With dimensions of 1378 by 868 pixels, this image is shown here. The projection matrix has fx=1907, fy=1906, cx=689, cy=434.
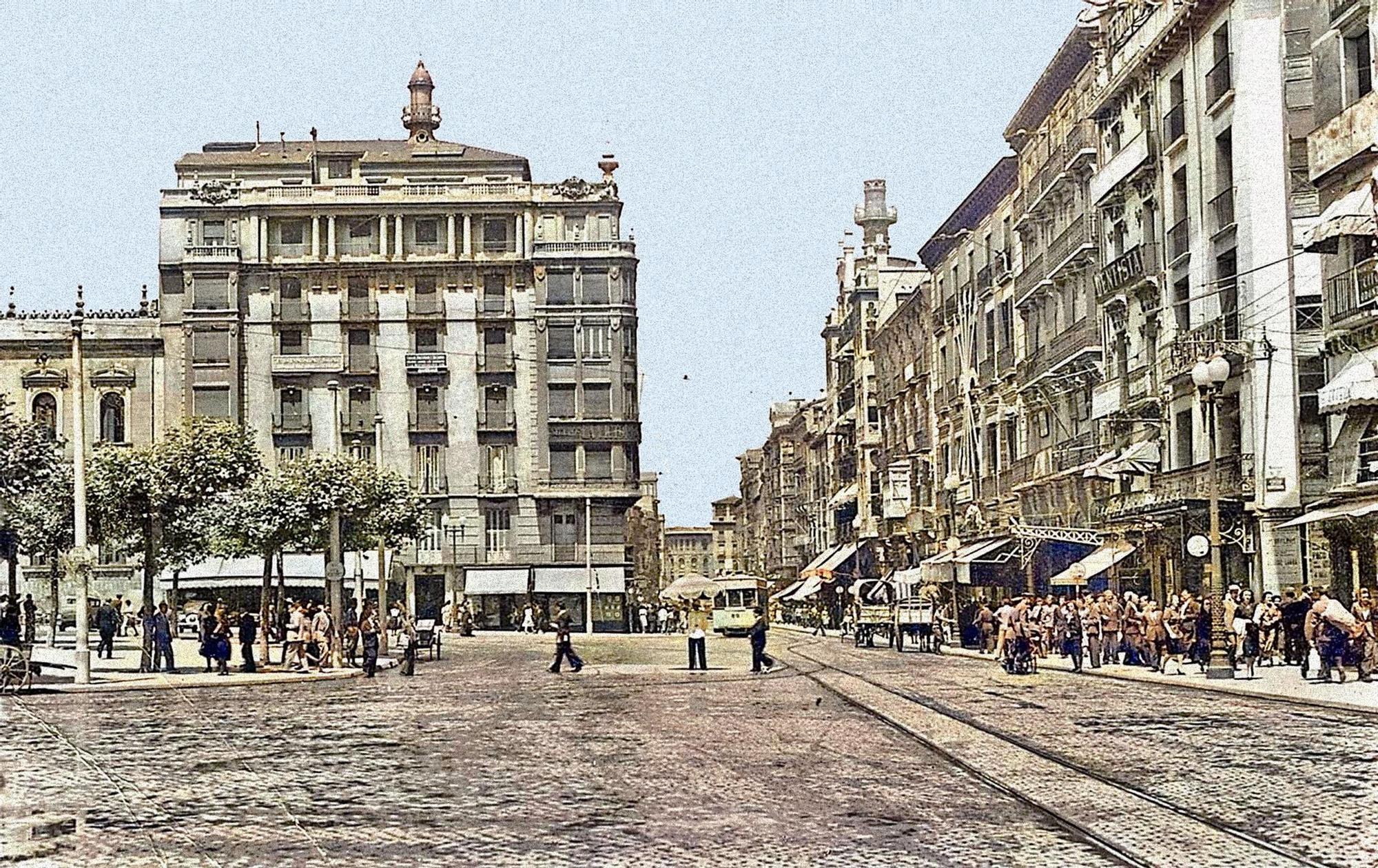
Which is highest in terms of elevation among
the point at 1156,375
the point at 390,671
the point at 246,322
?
the point at 246,322

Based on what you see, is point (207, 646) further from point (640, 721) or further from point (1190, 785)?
point (1190, 785)

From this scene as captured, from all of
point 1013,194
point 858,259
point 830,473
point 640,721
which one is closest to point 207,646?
point 640,721

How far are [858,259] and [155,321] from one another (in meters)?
38.3

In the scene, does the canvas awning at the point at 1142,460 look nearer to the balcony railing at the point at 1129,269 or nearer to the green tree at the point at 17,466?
the balcony railing at the point at 1129,269

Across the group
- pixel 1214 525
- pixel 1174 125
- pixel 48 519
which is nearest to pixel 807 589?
pixel 48 519

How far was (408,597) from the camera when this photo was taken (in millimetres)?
78250

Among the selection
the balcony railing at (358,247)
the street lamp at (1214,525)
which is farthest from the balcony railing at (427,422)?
the street lamp at (1214,525)

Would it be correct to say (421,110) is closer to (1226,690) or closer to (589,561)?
(589,561)

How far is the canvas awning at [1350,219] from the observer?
32281 mm

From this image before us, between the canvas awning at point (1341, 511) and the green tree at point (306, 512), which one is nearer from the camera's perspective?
the canvas awning at point (1341, 511)

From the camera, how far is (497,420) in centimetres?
8881

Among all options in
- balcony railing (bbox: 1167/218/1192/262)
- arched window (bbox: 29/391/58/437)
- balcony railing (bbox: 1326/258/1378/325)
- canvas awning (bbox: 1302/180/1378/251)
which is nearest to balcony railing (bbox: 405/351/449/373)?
arched window (bbox: 29/391/58/437)

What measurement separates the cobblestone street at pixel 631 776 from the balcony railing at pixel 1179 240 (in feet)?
58.7

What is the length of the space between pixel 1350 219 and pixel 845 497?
65664 millimetres
